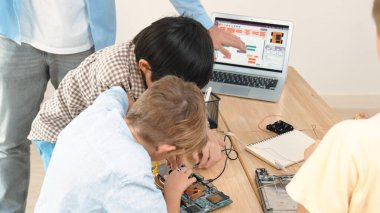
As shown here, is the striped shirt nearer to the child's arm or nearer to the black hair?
the black hair

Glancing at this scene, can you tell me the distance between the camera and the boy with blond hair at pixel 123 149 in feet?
3.06

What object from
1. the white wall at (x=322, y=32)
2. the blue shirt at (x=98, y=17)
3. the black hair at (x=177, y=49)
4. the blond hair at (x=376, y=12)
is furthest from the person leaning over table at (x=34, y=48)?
the white wall at (x=322, y=32)

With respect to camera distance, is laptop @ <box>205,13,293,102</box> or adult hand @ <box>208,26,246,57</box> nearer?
adult hand @ <box>208,26,246,57</box>

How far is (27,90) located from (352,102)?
270 centimetres

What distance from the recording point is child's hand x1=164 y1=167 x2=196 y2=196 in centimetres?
114

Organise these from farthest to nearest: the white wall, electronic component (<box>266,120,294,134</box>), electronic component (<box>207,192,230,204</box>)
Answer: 1. the white wall
2. electronic component (<box>266,120,294,134</box>)
3. electronic component (<box>207,192,230,204</box>)

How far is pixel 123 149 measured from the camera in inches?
37.3

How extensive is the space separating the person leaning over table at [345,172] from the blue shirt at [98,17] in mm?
949

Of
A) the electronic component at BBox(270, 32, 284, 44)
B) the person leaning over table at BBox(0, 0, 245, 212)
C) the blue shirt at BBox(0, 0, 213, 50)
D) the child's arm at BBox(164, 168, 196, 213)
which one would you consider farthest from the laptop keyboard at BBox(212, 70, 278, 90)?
the child's arm at BBox(164, 168, 196, 213)

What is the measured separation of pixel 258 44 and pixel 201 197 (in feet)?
3.25

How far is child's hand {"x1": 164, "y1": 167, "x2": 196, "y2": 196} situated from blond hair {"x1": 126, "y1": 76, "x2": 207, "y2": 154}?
5.4 inches

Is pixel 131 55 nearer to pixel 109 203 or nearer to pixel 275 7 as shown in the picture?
pixel 109 203

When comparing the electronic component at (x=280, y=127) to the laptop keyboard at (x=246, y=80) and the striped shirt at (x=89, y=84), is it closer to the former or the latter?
the laptop keyboard at (x=246, y=80)

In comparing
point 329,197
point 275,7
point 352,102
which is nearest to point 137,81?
point 329,197
